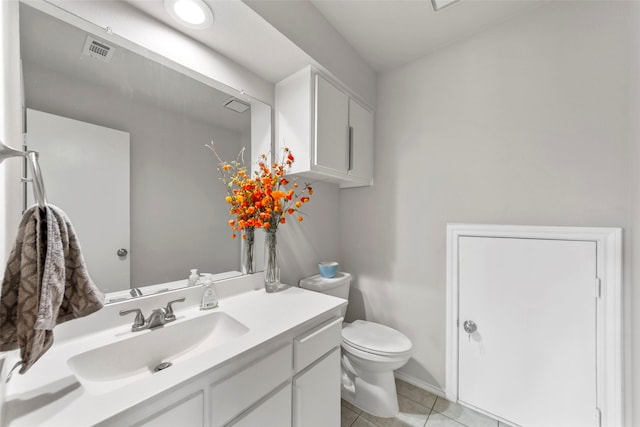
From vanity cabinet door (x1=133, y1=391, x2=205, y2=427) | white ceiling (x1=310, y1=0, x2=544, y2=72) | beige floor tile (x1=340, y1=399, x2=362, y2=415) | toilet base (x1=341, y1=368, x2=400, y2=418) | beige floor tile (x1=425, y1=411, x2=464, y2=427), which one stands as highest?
white ceiling (x1=310, y1=0, x2=544, y2=72)

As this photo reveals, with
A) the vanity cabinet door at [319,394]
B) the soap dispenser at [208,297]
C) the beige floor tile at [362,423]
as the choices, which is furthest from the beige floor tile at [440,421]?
the soap dispenser at [208,297]

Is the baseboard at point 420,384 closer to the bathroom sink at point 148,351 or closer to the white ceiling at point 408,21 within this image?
the bathroom sink at point 148,351

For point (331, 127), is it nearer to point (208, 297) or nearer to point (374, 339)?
point (208, 297)

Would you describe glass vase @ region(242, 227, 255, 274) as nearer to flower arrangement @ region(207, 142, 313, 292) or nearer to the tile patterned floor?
flower arrangement @ region(207, 142, 313, 292)

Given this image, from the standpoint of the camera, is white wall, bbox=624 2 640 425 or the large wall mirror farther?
white wall, bbox=624 2 640 425

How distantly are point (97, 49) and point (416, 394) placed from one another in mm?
2630

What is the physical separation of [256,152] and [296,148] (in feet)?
0.88

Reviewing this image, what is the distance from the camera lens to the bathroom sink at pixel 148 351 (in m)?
0.77

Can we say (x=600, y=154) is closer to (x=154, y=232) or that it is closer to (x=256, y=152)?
(x=256, y=152)

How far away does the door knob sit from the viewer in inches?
60.6

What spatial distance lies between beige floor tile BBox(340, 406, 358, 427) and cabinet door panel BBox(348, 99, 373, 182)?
5.22 feet

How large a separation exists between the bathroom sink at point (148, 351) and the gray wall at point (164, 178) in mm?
282

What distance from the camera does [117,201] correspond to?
3.39ft

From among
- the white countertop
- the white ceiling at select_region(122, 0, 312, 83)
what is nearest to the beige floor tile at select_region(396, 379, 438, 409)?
the white countertop
